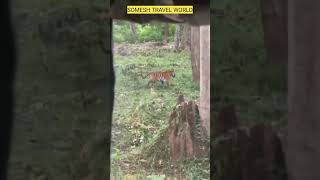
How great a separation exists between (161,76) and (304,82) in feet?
3.07

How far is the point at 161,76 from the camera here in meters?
3.95

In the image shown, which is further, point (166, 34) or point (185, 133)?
point (185, 133)

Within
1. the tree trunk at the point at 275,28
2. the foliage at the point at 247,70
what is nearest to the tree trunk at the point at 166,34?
the foliage at the point at 247,70

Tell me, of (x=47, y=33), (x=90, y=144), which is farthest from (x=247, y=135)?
(x=47, y=33)

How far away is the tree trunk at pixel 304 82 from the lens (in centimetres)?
388

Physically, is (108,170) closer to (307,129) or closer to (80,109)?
(80,109)

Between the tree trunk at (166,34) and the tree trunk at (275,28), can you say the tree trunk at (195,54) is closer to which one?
the tree trunk at (166,34)

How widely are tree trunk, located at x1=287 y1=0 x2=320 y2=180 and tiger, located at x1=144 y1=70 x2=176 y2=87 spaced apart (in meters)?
0.78

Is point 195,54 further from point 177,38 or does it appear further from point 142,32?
point 142,32

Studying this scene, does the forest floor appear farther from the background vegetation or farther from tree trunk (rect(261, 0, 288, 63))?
tree trunk (rect(261, 0, 288, 63))

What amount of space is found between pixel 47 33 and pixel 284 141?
5.65ft

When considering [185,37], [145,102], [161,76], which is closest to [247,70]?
[185,37]

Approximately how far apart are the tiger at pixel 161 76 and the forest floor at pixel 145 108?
1.0 inches

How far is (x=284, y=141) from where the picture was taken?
396 centimetres
